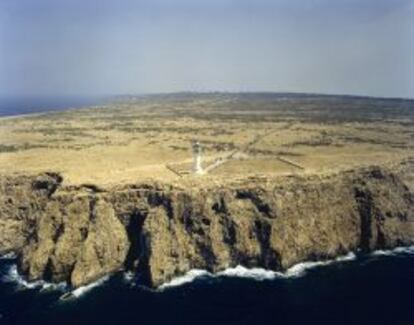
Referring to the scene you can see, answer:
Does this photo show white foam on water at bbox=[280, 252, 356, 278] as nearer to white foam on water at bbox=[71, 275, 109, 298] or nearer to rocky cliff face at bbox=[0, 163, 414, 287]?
rocky cliff face at bbox=[0, 163, 414, 287]

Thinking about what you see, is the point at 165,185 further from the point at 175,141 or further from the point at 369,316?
the point at 175,141

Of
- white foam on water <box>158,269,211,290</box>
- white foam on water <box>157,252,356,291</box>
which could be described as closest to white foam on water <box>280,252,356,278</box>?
white foam on water <box>157,252,356,291</box>

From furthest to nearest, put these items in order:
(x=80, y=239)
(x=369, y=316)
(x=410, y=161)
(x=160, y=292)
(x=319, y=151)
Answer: (x=319, y=151) → (x=410, y=161) → (x=80, y=239) → (x=160, y=292) → (x=369, y=316)

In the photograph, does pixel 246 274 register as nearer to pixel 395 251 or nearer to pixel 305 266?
pixel 305 266

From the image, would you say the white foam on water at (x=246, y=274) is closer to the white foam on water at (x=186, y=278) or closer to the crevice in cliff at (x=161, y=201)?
the white foam on water at (x=186, y=278)

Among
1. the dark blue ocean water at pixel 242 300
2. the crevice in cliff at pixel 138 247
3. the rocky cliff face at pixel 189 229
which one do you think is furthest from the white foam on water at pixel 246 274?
the crevice in cliff at pixel 138 247

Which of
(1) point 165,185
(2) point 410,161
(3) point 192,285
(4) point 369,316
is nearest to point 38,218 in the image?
(1) point 165,185
